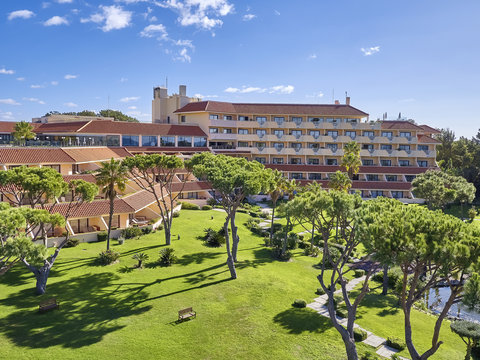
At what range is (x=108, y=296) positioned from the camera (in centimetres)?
2973

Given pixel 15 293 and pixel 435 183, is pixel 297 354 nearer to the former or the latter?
pixel 15 293

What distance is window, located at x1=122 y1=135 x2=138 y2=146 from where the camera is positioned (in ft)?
243

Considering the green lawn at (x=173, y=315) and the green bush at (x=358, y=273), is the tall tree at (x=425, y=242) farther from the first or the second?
the green bush at (x=358, y=273)

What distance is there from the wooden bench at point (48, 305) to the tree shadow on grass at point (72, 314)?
1.34ft

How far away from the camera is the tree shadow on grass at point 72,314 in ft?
74.8

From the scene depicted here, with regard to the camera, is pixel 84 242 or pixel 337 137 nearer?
pixel 84 242

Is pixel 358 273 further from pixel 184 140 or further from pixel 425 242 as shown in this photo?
pixel 184 140

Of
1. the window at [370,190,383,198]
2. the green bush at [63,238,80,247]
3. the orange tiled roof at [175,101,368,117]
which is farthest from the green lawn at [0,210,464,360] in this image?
the orange tiled roof at [175,101,368,117]

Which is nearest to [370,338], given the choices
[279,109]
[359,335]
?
[359,335]

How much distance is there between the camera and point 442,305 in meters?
37.1

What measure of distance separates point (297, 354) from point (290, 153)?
69486mm

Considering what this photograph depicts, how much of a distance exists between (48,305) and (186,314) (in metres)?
10.8

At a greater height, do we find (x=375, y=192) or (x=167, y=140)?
(x=167, y=140)

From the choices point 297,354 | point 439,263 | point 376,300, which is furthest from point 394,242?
point 376,300
